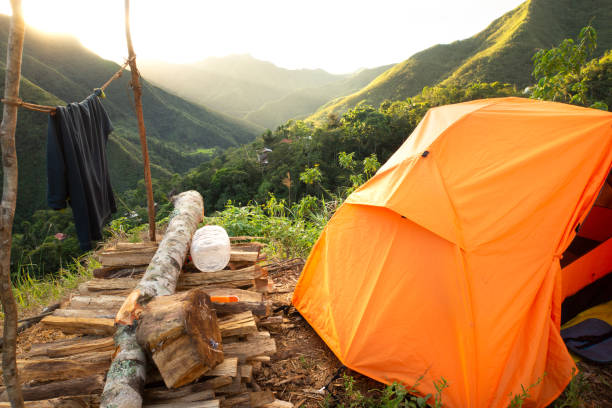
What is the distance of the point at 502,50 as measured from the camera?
39.5 metres

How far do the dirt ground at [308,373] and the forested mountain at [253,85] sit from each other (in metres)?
93.4

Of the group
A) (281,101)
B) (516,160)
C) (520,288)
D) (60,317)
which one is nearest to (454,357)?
(520,288)

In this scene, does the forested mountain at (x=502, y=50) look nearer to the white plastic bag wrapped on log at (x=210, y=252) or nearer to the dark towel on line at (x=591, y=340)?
the dark towel on line at (x=591, y=340)

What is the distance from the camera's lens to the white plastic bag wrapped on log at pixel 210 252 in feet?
10.2

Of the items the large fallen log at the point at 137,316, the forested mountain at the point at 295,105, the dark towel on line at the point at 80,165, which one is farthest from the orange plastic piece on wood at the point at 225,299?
the forested mountain at the point at 295,105

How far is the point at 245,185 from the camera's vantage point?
24.2m

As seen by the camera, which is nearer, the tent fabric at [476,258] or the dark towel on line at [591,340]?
the tent fabric at [476,258]

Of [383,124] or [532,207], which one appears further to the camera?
[383,124]

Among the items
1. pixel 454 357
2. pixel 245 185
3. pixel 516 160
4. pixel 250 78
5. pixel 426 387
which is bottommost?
pixel 245 185

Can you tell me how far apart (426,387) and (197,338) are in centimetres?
163

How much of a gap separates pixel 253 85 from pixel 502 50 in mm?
124069

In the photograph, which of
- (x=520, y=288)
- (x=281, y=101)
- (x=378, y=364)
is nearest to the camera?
(x=520, y=288)

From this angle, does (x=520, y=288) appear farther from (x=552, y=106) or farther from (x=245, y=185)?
(x=245, y=185)

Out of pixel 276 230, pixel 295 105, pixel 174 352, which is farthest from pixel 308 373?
pixel 295 105
